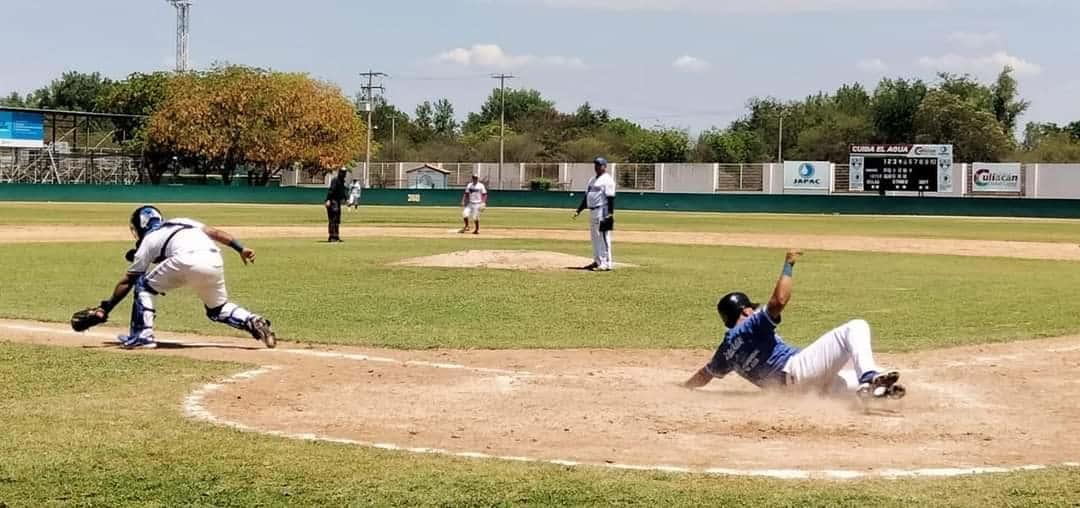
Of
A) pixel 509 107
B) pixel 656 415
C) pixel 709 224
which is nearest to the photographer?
pixel 656 415

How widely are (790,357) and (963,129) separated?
10707 centimetres

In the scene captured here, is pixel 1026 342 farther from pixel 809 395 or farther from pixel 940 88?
pixel 940 88

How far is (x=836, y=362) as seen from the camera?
30.1 ft

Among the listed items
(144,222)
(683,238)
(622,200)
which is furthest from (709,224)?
(144,222)

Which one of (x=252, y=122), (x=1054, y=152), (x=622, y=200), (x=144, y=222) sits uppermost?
(x=252, y=122)

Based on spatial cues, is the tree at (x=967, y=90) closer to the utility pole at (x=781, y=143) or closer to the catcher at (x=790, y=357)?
the utility pole at (x=781, y=143)

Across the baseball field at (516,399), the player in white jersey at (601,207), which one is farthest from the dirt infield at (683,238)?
the player in white jersey at (601,207)

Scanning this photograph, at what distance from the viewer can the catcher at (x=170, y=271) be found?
1190 cm

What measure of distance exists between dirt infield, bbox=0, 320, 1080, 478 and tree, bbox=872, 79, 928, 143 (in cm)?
11586

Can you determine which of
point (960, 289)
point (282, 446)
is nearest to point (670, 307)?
point (960, 289)

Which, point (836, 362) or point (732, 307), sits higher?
point (732, 307)

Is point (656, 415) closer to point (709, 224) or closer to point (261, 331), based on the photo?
point (261, 331)

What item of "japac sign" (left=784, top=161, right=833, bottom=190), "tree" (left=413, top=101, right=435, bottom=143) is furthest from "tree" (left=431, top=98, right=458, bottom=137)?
"japac sign" (left=784, top=161, right=833, bottom=190)

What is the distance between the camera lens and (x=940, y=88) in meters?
122
